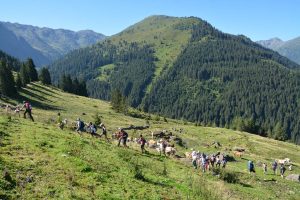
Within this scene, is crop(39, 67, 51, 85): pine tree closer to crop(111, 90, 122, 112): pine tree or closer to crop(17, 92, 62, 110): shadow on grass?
crop(111, 90, 122, 112): pine tree

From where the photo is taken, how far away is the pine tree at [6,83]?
310 feet

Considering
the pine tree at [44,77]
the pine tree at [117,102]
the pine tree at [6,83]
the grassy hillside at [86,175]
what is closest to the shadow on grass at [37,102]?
the pine tree at [6,83]

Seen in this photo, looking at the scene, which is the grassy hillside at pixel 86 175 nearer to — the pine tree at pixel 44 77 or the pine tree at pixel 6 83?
the pine tree at pixel 6 83

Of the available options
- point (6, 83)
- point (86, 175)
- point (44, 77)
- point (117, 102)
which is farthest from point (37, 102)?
point (86, 175)

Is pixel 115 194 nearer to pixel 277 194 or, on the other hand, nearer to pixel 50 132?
pixel 50 132

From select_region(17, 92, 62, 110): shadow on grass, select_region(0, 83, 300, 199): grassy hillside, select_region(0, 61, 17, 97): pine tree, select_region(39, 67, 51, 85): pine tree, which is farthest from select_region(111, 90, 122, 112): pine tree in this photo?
select_region(0, 83, 300, 199): grassy hillside

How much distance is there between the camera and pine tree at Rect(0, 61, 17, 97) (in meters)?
94.4

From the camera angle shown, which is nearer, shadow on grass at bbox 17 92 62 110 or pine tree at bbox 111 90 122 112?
shadow on grass at bbox 17 92 62 110

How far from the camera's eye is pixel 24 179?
20625 millimetres

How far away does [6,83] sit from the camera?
312ft

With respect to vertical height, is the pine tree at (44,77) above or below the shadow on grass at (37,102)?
above

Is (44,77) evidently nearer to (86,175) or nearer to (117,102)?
(117,102)

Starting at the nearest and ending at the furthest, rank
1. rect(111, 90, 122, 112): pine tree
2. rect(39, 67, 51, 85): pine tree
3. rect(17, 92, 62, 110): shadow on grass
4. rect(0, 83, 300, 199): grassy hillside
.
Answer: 1. rect(0, 83, 300, 199): grassy hillside
2. rect(17, 92, 62, 110): shadow on grass
3. rect(111, 90, 122, 112): pine tree
4. rect(39, 67, 51, 85): pine tree

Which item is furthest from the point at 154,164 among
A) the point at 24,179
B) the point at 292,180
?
the point at 292,180
